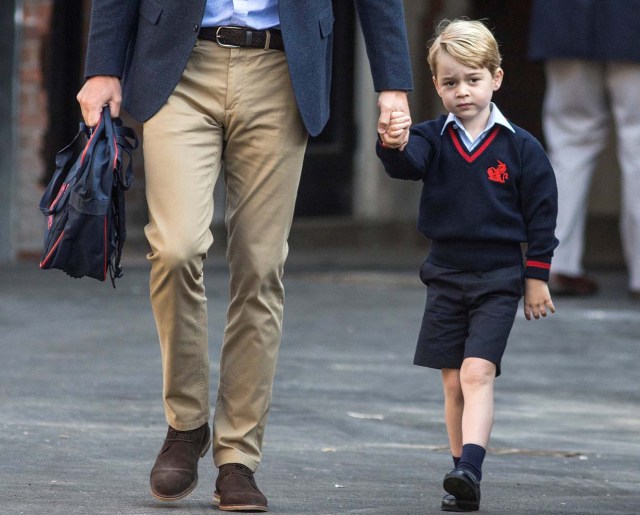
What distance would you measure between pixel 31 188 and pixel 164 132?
6.02 meters

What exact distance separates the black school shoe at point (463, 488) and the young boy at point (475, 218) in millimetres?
149

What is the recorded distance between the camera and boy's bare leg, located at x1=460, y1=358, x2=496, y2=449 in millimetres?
4387

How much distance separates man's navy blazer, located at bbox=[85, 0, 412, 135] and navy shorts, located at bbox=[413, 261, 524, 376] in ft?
1.84

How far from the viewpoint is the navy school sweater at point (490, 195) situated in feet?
14.7

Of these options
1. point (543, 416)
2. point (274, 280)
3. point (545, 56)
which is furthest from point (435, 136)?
point (545, 56)

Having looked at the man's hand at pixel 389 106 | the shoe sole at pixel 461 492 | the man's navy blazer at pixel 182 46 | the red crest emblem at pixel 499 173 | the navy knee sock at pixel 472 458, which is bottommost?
the shoe sole at pixel 461 492

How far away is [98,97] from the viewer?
4.28 meters

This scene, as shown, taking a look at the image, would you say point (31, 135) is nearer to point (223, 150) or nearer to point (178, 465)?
point (223, 150)


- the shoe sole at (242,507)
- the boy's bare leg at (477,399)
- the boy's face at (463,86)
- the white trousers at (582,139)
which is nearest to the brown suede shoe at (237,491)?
the shoe sole at (242,507)

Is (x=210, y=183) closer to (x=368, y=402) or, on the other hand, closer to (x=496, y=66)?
(x=496, y=66)

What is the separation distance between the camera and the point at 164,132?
4.23 meters

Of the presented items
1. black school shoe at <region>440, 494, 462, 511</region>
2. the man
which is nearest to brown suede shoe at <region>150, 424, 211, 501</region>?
the man

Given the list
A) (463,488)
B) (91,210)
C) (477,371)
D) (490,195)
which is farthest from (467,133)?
(91,210)

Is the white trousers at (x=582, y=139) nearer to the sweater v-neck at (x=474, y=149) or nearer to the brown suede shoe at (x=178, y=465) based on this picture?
the sweater v-neck at (x=474, y=149)
